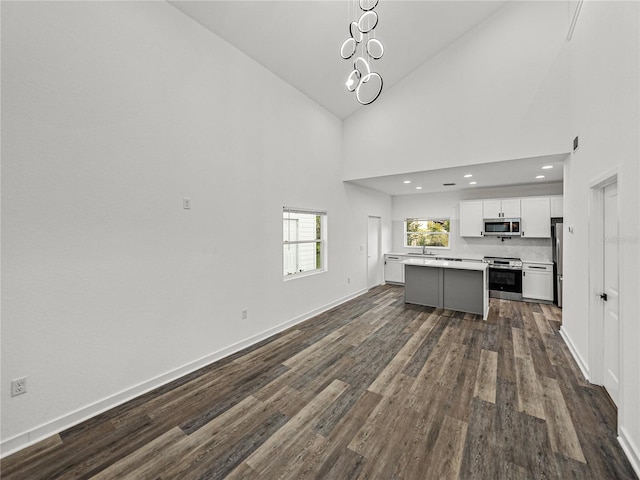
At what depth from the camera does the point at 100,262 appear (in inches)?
90.0

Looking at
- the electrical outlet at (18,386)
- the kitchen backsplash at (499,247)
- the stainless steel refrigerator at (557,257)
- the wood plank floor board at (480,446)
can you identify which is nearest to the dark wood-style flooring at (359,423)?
the wood plank floor board at (480,446)

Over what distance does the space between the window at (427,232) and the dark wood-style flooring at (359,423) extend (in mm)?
4023

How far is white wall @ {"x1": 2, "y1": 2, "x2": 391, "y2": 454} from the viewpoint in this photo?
1.93 metres

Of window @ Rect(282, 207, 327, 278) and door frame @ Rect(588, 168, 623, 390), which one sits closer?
door frame @ Rect(588, 168, 623, 390)

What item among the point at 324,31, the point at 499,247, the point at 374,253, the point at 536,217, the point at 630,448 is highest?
the point at 324,31

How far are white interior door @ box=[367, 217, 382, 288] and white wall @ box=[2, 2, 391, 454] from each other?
350 centimetres

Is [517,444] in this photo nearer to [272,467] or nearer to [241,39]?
[272,467]

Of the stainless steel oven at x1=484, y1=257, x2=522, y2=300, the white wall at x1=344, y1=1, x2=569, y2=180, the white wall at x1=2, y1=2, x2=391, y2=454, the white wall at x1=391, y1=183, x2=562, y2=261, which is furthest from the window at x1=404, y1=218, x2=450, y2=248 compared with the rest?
the white wall at x1=2, y1=2, x2=391, y2=454

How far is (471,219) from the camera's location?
249 inches

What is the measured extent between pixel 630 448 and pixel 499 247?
17.3ft

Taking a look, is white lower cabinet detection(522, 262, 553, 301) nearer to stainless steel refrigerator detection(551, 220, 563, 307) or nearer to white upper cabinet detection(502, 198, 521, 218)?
stainless steel refrigerator detection(551, 220, 563, 307)

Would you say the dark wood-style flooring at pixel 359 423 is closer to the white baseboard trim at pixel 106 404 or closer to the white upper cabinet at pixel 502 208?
the white baseboard trim at pixel 106 404

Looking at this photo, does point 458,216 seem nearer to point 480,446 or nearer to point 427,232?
point 427,232

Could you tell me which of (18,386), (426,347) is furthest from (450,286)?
(18,386)
